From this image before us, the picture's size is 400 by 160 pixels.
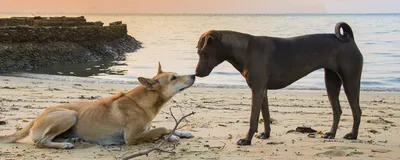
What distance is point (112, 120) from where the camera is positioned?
757 cm

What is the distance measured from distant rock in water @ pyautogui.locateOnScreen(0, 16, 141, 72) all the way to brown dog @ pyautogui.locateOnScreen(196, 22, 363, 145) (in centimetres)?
1474

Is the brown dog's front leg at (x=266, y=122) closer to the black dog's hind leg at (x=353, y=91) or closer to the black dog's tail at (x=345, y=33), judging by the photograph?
the black dog's hind leg at (x=353, y=91)

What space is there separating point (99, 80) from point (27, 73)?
328 cm

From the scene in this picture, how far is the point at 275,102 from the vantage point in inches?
503

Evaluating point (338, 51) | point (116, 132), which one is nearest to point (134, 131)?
point (116, 132)

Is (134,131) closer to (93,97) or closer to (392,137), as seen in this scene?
(392,137)

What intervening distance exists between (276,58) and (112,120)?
7.85 feet

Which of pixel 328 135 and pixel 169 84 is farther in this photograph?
pixel 328 135

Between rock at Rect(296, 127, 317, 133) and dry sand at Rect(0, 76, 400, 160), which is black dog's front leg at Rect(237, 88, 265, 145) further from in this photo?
rock at Rect(296, 127, 317, 133)

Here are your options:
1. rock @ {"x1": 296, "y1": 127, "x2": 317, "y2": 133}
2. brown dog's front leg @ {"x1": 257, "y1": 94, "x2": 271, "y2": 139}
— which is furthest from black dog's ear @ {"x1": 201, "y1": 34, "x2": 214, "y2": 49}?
rock @ {"x1": 296, "y1": 127, "x2": 317, "y2": 133}

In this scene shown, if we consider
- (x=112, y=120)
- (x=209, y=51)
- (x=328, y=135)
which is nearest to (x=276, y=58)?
(x=209, y=51)

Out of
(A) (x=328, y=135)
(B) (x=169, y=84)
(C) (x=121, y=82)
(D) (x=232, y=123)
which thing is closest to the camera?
(B) (x=169, y=84)

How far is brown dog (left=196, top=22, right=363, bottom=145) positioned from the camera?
25.0 feet

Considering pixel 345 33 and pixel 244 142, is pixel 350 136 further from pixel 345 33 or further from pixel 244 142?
pixel 244 142
